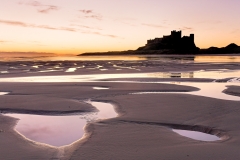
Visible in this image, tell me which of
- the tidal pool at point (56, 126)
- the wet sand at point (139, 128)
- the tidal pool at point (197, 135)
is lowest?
the tidal pool at point (197, 135)

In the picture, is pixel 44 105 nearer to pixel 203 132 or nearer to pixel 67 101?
pixel 67 101

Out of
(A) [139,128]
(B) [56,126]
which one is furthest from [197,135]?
(B) [56,126]

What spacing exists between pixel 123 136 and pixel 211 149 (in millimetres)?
1843

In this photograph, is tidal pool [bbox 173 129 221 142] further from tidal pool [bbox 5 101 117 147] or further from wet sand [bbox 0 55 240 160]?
tidal pool [bbox 5 101 117 147]

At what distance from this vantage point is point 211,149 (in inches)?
194

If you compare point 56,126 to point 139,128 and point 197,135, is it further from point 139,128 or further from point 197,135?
point 197,135

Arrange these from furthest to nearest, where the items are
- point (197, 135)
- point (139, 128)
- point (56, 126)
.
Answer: point (56, 126) < point (139, 128) < point (197, 135)

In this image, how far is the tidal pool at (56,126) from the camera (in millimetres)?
5785

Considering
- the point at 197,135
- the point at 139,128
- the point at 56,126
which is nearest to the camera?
the point at 197,135

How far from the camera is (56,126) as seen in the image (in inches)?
266

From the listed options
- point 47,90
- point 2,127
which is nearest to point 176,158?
point 2,127

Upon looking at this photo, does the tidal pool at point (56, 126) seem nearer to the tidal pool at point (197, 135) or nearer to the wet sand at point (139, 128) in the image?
the wet sand at point (139, 128)

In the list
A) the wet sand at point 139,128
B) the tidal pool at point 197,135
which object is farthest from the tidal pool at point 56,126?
the tidal pool at point 197,135

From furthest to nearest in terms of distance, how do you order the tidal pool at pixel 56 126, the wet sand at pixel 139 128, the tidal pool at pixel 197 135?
1. the tidal pool at pixel 56 126
2. the tidal pool at pixel 197 135
3. the wet sand at pixel 139 128
